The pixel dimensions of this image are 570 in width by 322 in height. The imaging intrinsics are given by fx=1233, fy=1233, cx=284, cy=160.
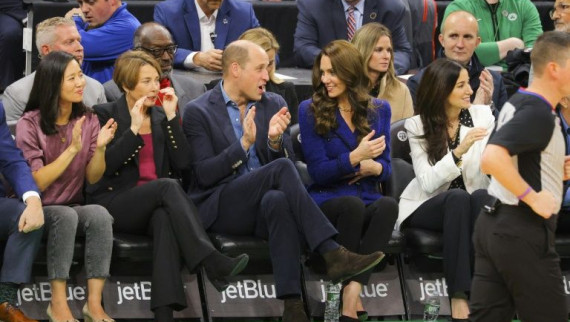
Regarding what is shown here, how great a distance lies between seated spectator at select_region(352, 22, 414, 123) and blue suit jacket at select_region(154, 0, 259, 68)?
3.71 ft

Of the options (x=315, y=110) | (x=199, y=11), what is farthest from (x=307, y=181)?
(x=199, y=11)

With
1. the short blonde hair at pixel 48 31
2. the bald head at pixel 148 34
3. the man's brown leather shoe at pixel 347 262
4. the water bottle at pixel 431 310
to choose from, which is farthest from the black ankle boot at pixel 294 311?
the short blonde hair at pixel 48 31

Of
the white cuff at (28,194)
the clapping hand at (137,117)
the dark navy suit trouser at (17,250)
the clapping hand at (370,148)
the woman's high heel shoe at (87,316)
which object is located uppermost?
the clapping hand at (137,117)

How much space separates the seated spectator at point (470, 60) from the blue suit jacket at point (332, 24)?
17.3 inches

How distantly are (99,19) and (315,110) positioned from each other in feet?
7.28

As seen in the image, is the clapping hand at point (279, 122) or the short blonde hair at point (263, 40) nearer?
the clapping hand at point (279, 122)

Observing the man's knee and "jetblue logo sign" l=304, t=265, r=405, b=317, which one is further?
"jetblue logo sign" l=304, t=265, r=405, b=317

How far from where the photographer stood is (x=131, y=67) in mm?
7316

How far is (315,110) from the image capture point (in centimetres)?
737

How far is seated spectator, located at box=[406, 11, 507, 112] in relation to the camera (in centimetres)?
844

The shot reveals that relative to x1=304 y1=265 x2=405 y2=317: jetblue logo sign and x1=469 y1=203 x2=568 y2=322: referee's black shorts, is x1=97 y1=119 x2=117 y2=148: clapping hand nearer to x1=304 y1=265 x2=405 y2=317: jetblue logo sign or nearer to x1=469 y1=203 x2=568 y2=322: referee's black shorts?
x1=304 y1=265 x2=405 y2=317: jetblue logo sign

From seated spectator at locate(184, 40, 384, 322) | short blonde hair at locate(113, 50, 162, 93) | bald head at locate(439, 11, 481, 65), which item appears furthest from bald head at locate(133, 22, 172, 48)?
bald head at locate(439, 11, 481, 65)

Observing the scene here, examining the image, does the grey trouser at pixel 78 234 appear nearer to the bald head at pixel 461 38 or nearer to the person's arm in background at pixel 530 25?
the bald head at pixel 461 38

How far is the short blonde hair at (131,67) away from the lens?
7.30 meters
